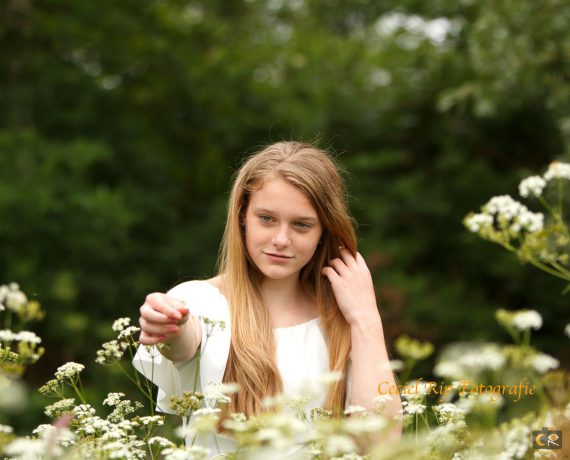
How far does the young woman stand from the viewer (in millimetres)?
2303

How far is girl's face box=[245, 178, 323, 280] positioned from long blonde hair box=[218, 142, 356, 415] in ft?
0.13

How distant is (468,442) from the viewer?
1.65 metres

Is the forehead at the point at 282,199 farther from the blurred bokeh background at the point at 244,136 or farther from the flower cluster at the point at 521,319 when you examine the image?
the blurred bokeh background at the point at 244,136

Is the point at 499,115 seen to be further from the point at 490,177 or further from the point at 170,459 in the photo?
the point at 170,459

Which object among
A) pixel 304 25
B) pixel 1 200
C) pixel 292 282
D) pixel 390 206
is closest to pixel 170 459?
pixel 292 282

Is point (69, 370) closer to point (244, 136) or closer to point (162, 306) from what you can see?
Answer: point (162, 306)

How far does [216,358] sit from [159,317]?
1.50 ft

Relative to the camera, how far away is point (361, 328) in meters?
2.39

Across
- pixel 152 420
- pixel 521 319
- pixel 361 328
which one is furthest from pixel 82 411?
pixel 521 319

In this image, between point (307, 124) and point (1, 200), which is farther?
point (307, 124)

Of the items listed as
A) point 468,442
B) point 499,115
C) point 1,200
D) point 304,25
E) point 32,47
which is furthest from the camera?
point 304,25

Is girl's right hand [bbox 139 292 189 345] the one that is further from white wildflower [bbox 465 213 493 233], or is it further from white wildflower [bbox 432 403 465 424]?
white wildflower [bbox 465 213 493 233]

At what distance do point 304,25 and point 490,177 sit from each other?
136 inches

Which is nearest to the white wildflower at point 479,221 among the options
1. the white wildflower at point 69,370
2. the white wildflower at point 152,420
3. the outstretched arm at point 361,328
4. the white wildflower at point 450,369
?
the outstretched arm at point 361,328
